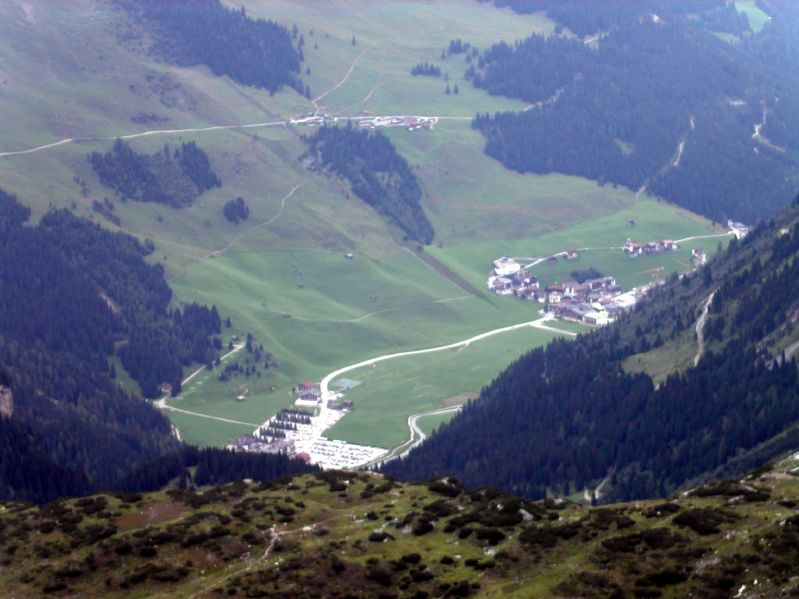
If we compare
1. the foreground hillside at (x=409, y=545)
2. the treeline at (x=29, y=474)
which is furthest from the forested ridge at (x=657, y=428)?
the foreground hillside at (x=409, y=545)

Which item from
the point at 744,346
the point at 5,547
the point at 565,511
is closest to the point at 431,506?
the point at 565,511

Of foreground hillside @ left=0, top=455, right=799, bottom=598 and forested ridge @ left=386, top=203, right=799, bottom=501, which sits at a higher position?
foreground hillside @ left=0, top=455, right=799, bottom=598

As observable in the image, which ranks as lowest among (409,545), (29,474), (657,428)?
(29,474)

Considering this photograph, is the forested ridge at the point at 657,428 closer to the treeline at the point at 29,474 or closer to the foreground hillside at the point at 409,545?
the treeline at the point at 29,474

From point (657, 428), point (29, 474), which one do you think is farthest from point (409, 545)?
point (657, 428)

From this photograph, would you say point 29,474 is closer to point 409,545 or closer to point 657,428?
point 657,428

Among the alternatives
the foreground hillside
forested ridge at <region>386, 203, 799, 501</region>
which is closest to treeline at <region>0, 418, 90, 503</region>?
forested ridge at <region>386, 203, 799, 501</region>

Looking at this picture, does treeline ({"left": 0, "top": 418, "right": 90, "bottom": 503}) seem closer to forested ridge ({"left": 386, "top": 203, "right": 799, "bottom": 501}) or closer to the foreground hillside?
forested ridge ({"left": 386, "top": 203, "right": 799, "bottom": 501})

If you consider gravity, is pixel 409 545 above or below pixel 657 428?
above
